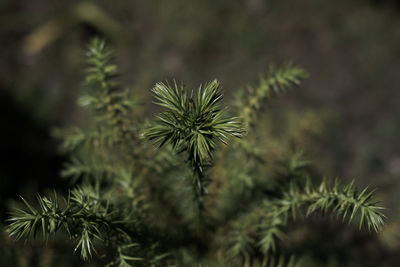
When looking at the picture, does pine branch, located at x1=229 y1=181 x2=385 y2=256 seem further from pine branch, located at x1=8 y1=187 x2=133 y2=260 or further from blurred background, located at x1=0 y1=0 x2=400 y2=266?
blurred background, located at x1=0 y1=0 x2=400 y2=266

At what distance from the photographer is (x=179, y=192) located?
176cm

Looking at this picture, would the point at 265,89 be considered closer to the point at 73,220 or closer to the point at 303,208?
the point at 303,208

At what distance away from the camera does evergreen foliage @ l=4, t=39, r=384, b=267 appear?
46.4 inches

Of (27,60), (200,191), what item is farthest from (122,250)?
(27,60)

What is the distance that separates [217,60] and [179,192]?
2.22 meters

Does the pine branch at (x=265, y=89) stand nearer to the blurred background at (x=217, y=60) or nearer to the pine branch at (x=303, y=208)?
the pine branch at (x=303, y=208)

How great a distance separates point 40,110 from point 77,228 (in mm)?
2697

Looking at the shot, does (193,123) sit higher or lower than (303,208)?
higher

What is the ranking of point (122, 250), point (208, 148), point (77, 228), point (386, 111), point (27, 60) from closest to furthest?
point (208, 148) → point (77, 228) → point (122, 250) → point (386, 111) → point (27, 60)

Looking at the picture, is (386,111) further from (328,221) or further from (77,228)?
(77,228)

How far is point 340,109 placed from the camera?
339 centimetres

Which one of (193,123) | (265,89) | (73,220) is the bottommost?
(73,220)

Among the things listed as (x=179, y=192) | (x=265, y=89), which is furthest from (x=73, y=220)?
(x=265, y=89)

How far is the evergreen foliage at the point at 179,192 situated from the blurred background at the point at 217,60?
1.42m
